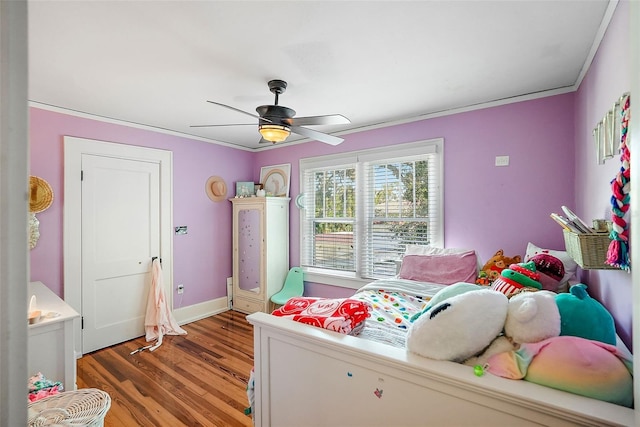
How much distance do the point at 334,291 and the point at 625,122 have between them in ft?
10.7

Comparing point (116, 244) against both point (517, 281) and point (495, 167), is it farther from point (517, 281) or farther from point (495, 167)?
point (495, 167)

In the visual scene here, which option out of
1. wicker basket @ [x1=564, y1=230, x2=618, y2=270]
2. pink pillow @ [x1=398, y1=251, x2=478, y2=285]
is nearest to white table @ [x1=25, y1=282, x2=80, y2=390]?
pink pillow @ [x1=398, y1=251, x2=478, y2=285]

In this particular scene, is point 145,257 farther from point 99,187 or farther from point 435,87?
point 435,87

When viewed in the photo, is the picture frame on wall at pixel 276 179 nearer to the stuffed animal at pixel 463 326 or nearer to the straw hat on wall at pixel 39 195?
the straw hat on wall at pixel 39 195

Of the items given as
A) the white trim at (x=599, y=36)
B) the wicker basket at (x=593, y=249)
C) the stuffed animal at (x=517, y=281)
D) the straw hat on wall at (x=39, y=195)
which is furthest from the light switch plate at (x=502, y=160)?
the straw hat on wall at (x=39, y=195)

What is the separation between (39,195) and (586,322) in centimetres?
396

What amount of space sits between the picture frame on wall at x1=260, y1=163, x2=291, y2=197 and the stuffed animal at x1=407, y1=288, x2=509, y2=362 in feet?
11.4

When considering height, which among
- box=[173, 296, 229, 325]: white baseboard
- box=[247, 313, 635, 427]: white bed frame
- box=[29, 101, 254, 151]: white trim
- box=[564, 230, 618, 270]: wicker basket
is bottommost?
box=[173, 296, 229, 325]: white baseboard

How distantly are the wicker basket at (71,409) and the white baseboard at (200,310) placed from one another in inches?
90.8

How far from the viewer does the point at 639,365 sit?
2.55 ft

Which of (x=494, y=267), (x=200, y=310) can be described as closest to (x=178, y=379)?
(x=200, y=310)

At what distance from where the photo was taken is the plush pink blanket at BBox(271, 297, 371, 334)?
1.56 m

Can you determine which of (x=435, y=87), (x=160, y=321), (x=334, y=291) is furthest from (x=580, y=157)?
(x=160, y=321)

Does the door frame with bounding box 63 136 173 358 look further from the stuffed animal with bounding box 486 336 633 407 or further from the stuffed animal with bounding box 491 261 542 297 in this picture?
the stuffed animal with bounding box 491 261 542 297
